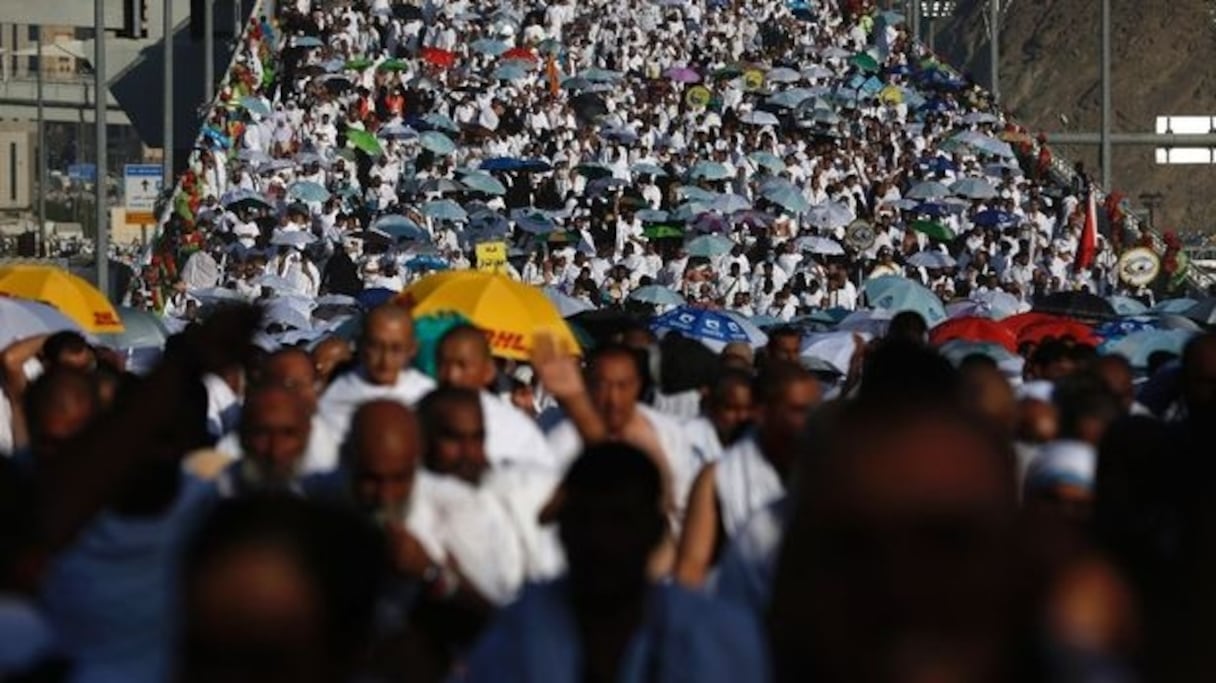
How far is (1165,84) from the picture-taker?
507 ft

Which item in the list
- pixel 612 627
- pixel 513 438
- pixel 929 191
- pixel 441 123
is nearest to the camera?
pixel 612 627

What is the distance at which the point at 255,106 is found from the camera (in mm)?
48438

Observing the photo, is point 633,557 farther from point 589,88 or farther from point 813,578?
point 589,88

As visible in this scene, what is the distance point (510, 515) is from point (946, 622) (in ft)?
15.2

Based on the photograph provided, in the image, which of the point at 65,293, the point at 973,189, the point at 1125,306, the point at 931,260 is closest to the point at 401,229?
the point at 931,260

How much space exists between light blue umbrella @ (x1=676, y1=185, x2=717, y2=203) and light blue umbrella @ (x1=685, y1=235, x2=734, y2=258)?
1.90 metres

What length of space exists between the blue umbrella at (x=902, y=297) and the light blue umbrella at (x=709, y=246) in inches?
311

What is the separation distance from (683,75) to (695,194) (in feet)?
23.6

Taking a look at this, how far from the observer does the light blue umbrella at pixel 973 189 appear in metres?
46.5

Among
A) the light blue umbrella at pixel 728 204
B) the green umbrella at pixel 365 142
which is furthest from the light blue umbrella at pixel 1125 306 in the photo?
the green umbrella at pixel 365 142

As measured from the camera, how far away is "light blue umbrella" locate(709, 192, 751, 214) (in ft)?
148

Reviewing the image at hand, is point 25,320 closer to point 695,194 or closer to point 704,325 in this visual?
point 704,325

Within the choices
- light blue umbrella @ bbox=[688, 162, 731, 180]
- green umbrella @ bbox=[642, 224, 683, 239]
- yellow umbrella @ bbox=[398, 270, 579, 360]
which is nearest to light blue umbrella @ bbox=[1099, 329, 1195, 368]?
yellow umbrella @ bbox=[398, 270, 579, 360]

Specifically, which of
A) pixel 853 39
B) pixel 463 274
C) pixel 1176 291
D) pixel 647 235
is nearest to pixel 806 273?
pixel 647 235
